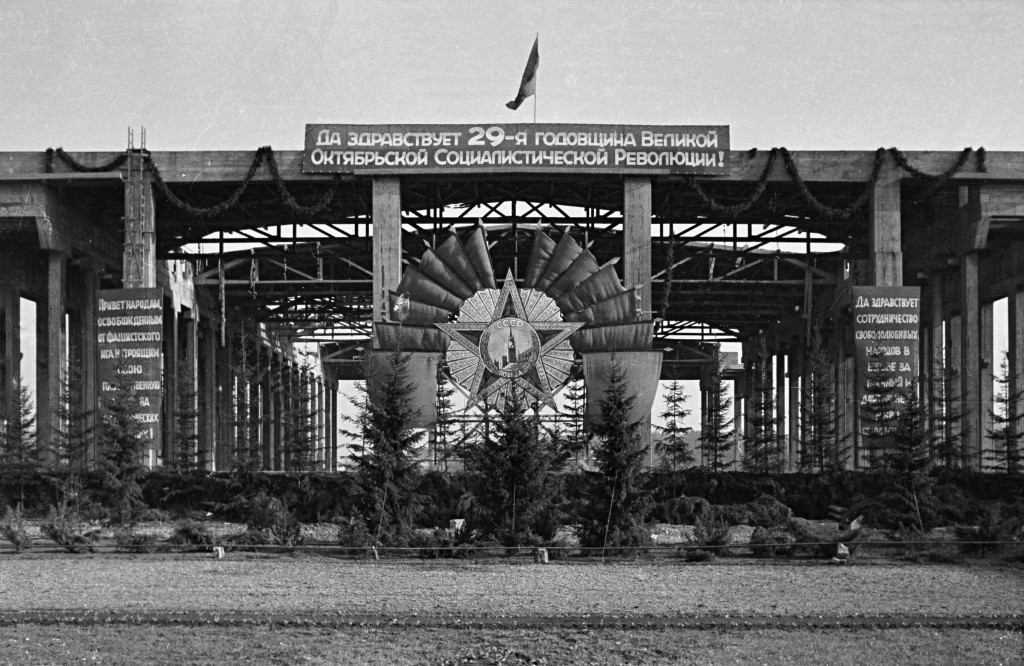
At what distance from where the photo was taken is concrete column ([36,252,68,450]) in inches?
1858

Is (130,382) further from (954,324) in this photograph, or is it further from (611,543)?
(954,324)

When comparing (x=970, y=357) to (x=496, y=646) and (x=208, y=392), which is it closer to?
(x=208, y=392)

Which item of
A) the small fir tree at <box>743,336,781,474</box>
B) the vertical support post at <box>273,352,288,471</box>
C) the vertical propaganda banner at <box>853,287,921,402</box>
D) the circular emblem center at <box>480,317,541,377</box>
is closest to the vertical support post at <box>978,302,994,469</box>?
the vertical propaganda banner at <box>853,287,921,402</box>

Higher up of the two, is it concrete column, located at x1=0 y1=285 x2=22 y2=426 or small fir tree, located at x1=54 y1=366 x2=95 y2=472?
concrete column, located at x1=0 y1=285 x2=22 y2=426

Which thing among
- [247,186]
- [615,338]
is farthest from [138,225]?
[615,338]

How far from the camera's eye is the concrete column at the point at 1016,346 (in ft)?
158

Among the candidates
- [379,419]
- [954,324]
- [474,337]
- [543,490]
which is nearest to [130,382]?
[474,337]

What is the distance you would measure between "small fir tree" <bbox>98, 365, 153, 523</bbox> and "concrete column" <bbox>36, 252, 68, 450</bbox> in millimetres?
4736

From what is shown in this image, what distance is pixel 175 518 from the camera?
38188mm

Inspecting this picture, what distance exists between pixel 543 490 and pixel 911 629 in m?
11.5

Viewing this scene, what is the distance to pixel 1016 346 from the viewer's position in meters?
49.1

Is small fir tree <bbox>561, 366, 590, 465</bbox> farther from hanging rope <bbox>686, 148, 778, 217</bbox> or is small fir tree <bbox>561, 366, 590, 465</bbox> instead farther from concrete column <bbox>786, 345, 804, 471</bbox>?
concrete column <bbox>786, 345, 804, 471</bbox>

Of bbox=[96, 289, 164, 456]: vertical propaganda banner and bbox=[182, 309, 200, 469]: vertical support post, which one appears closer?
bbox=[96, 289, 164, 456]: vertical propaganda banner

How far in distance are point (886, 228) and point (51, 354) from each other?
29017 millimetres
